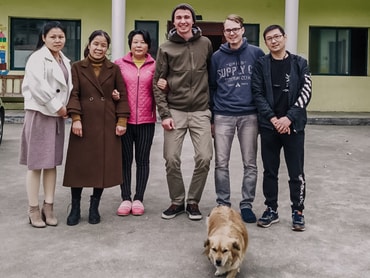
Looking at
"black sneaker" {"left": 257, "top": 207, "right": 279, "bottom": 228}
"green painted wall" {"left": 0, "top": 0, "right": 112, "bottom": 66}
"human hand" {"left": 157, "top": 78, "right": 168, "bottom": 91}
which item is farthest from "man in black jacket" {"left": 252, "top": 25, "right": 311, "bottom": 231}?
"green painted wall" {"left": 0, "top": 0, "right": 112, "bottom": 66}

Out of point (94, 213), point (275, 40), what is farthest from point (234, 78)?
point (94, 213)

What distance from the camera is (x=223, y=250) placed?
300cm

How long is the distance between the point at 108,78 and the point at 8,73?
10.4 m

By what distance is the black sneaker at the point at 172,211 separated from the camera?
14.8 ft

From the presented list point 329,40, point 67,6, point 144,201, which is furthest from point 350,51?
point 144,201

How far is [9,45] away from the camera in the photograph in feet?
45.0

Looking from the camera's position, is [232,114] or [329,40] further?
[329,40]

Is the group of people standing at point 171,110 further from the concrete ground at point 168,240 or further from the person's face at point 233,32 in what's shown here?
the concrete ground at point 168,240

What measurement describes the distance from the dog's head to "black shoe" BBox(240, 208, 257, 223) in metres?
1.35

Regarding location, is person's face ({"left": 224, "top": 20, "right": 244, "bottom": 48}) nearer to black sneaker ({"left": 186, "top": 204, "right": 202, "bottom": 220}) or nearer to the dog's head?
black sneaker ({"left": 186, "top": 204, "right": 202, "bottom": 220})

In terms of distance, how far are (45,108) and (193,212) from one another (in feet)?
5.35

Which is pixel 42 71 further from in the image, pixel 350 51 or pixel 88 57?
pixel 350 51

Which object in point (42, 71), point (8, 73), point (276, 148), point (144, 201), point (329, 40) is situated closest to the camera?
point (42, 71)

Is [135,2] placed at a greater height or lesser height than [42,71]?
greater
